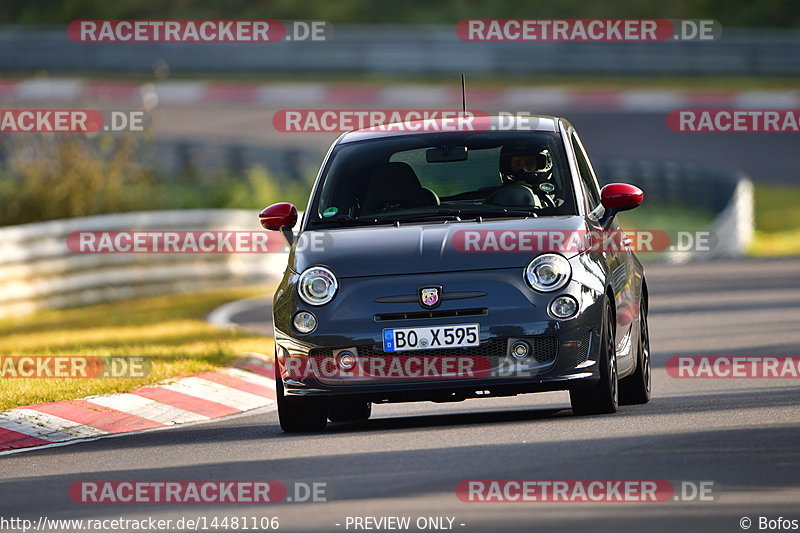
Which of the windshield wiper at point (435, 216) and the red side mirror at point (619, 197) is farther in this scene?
the red side mirror at point (619, 197)

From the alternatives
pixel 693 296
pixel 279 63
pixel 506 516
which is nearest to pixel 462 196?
pixel 506 516

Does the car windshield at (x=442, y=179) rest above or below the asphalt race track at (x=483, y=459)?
above

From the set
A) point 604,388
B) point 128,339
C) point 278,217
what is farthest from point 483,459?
point 128,339

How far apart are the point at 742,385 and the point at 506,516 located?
5.39m

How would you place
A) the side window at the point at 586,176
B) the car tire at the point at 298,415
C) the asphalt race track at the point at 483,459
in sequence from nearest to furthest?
the asphalt race track at the point at 483,459
the car tire at the point at 298,415
the side window at the point at 586,176

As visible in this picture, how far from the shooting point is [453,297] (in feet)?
32.6

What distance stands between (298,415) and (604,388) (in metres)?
1.78

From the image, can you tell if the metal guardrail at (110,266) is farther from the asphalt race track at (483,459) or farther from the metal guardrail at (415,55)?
the metal guardrail at (415,55)

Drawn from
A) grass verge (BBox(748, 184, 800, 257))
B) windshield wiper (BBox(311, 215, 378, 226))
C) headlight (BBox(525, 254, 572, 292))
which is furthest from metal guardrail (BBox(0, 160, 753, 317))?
headlight (BBox(525, 254, 572, 292))

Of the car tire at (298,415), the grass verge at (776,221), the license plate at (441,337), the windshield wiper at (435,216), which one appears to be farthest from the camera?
the grass verge at (776,221)

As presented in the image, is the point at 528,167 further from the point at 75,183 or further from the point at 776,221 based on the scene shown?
the point at 776,221

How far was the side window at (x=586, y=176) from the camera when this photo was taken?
11.3 meters

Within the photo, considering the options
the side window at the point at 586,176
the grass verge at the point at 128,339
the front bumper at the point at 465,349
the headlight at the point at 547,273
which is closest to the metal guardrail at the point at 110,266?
the grass verge at the point at 128,339

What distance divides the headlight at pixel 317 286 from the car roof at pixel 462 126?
161 centimetres
